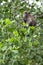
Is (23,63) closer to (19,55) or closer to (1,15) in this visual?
(19,55)

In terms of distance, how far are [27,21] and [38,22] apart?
16cm

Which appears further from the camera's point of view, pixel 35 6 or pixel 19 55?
pixel 35 6

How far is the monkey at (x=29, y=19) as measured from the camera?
10.9 ft

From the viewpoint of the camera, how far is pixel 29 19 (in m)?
3.41

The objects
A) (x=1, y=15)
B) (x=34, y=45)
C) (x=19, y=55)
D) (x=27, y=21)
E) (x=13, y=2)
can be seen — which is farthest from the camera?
(x=13, y=2)

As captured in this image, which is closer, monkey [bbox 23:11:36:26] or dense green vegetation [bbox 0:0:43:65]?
dense green vegetation [bbox 0:0:43:65]

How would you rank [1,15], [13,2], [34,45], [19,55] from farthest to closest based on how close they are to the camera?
[13,2], [1,15], [34,45], [19,55]

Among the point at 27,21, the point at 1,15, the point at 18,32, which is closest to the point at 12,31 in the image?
the point at 18,32

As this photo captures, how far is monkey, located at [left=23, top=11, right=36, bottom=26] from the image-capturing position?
3.32 meters

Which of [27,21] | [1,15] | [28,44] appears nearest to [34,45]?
[28,44]

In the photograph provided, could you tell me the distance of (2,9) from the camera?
3881mm

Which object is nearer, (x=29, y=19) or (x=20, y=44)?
(x=20, y=44)

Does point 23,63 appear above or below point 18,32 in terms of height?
below

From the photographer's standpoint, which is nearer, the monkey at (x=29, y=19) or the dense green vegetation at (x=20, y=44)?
the dense green vegetation at (x=20, y=44)
